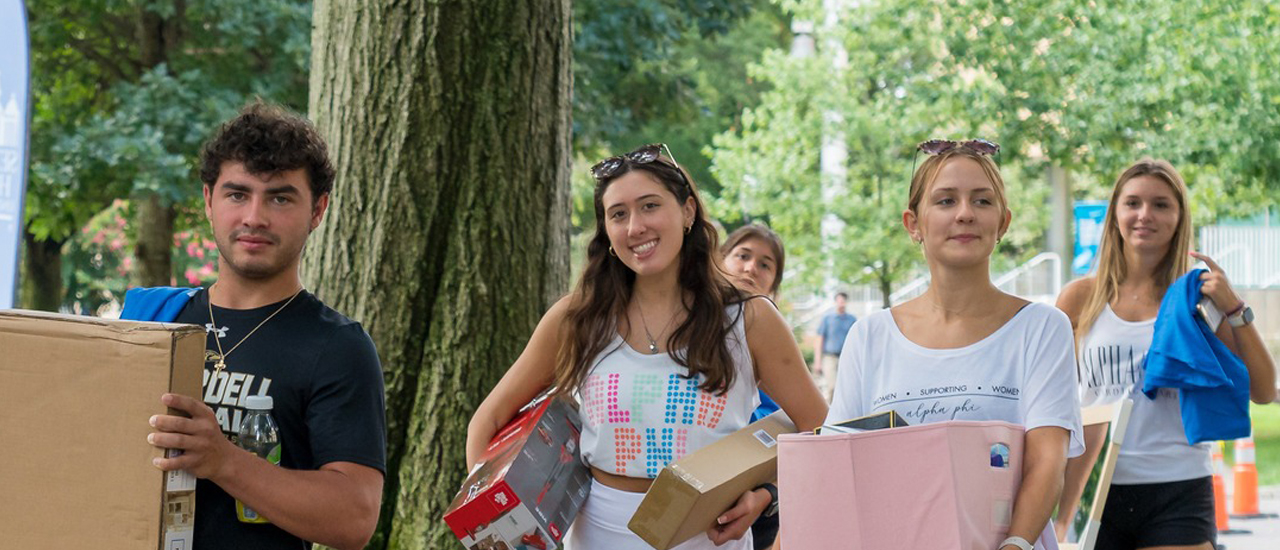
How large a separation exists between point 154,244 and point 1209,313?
1333 cm

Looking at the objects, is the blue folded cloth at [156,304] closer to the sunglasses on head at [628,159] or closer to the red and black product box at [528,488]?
the red and black product box at [528,488]

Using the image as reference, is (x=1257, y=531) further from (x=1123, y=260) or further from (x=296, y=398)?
(x=296, y=398)

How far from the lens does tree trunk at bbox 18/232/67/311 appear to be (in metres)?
19.3

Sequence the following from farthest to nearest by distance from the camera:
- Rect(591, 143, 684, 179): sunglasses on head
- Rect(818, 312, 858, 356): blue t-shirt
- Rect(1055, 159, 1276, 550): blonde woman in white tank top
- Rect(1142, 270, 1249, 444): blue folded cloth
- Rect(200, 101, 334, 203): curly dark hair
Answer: Rect(818, 312, 858, 356): blue t-shirt, Rect(1055, 159, 1276, 550): blonde woman in white tank top, Rect(1142, 270, 1249, 444): blue folded cloth, Rect(591, 143, 684, 179): sunglasses on head, Rect(200, 101, 334, 203): curly dark hair

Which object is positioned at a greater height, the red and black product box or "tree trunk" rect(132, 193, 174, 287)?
"tree trunk" rect(132, 193, 174, 287)

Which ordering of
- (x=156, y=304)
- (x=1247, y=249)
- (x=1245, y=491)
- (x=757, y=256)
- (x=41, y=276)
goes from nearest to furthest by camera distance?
1. (x=156, y=304)
2. (x=757, y=256)
3. (x=1245, y=491)
4. (x=41, y=276)
5. (x=1247, y=249)

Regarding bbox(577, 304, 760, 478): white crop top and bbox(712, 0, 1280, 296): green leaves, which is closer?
bbox(577, 304, 760, 478): white crop top

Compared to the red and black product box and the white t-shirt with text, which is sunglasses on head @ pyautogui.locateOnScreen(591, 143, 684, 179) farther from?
the white t-shirt with text

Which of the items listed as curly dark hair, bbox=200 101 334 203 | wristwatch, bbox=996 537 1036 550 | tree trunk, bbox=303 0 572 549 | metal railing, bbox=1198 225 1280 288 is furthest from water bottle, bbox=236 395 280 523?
metal railing, bbox=1198 225 1280 288

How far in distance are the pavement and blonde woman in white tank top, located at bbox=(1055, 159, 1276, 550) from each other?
5.52 metres

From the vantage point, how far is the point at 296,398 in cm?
292

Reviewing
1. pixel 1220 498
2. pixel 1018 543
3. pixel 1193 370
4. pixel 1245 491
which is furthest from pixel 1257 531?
pixel 1018 543

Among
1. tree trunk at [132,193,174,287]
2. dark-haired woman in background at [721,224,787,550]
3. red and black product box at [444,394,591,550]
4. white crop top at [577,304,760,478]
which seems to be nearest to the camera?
red and black product box at [444,394,591,550]

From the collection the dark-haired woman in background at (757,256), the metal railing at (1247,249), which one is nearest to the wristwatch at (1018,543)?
the dark-haired woman in background at (757,256)
